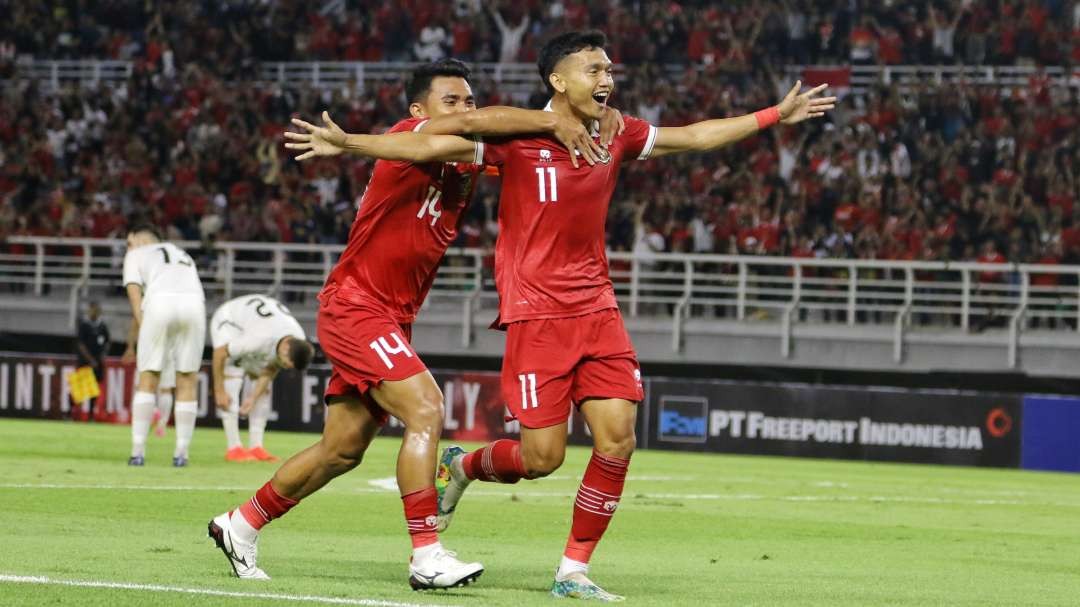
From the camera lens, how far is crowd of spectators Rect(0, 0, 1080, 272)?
93.9ft

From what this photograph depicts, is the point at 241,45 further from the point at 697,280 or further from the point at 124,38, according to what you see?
the point at 697,280

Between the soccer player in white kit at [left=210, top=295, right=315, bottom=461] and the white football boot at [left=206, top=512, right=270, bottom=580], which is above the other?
the soccer player in white kit at [left=210, top=295, right=315, bottom=461]

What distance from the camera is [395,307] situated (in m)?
8.88

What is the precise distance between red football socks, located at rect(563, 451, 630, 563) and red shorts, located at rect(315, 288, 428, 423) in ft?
2.95

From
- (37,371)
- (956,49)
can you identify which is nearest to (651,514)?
(37,371)

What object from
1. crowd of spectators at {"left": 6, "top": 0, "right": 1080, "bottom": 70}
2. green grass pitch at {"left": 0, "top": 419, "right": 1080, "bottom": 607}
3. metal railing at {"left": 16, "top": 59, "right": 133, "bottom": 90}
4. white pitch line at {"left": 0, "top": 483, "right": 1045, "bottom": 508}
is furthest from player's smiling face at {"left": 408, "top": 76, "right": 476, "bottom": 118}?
metal railing at {"left": 16, "top": 59, "right": 133, "bottom": 90}

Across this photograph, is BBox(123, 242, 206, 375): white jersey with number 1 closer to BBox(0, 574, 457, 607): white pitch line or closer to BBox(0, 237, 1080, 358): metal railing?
BBox(0, 574, 457, 607): white pitch line

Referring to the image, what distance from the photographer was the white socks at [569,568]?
833 cm

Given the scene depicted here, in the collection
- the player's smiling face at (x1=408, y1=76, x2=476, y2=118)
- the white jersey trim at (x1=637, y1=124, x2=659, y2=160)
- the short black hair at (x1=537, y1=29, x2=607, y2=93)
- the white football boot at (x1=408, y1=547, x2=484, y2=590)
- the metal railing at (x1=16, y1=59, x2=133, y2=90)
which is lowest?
the white football boot at (x1=408, y1=547, x2=484, y2=590)

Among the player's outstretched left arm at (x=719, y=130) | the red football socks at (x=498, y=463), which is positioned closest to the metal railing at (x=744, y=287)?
the player's outstretched left arm at (x=719, y=130)

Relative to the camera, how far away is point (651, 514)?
553 inches

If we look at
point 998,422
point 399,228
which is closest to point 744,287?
point 998,422

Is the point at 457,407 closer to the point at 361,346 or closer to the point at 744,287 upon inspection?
the point at 744,287

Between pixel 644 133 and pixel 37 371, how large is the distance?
2108 centimetres
